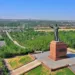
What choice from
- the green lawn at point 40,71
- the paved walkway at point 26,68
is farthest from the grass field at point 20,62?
the green lawn at point 40,71

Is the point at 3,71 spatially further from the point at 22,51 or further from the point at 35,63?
the point at 22,51

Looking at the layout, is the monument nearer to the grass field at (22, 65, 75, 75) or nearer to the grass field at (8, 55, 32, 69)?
the grass field at (22, 65, 75, 75)

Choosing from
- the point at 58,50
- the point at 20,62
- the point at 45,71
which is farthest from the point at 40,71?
the point at 20,62

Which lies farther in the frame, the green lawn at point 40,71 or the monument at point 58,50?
the monument at point 58,50

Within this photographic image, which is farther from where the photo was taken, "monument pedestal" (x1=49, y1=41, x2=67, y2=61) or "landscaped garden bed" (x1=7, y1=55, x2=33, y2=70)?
"landscaped garden bed" (x1=7, y1=55, x2=33, y2=70)

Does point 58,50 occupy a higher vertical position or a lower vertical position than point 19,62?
higher

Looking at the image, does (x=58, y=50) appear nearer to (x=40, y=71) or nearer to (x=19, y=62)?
(x=40, y=71)

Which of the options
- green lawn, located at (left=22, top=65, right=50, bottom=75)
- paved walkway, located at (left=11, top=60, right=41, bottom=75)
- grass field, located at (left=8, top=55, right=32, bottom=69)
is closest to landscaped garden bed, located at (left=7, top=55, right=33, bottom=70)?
grass field, located at (left=8, top=55, right=32, bottom=69)

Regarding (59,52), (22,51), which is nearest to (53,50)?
(59,52)

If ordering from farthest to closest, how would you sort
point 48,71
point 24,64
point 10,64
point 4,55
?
point 4,55
point 10,64
point 24,64
point 48,71

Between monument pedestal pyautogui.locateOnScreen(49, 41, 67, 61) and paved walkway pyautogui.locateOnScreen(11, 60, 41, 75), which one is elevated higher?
monument pedestal pyautogui.locateOnScreen(49, 41, 67, 61)

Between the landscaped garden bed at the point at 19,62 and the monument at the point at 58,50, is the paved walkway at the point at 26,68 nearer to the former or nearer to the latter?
the landscaped garden bed at the point at 19,62
